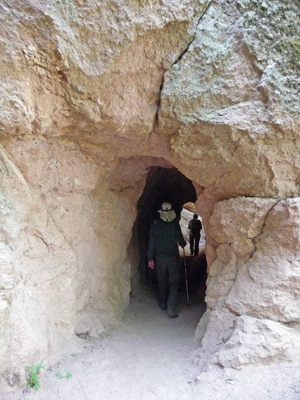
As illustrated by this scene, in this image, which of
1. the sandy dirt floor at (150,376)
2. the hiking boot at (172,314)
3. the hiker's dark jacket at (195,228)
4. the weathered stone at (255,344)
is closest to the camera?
the sandy dirt floor at (150,376)

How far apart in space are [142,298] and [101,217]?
6.01ft

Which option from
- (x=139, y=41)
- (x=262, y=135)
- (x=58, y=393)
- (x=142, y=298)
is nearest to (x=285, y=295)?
(x=262, y=135)

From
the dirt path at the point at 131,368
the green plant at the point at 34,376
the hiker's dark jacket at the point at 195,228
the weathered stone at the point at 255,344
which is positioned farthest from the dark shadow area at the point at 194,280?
the green plant at the point at 34,376

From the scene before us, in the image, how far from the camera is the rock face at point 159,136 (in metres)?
2.36

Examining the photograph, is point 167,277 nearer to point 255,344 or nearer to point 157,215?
point 157,215

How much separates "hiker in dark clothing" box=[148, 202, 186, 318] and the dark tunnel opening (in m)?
0.47

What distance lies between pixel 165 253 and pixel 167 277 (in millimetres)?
392

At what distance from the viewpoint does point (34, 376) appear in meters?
2.41

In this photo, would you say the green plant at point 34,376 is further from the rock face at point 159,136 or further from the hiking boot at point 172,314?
the hiking boot at point 172,314

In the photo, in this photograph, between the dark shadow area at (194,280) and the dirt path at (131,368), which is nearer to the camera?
the dirt path at (131,368)

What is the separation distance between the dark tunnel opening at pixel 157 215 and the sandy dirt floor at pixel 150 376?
172 cm

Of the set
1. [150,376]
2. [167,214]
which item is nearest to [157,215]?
[167,214]

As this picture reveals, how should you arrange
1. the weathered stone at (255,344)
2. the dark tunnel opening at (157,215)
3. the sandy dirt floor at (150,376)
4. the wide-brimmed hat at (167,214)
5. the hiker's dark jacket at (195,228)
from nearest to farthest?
the sandy dirt floor at (150,376)
the weathered stone at (255,344)
the wide-brimmed hat at (167,214)
the dark tunnel opening at (157,215)
the hiker's dark jacket at (195,228)

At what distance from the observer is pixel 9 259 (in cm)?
233
